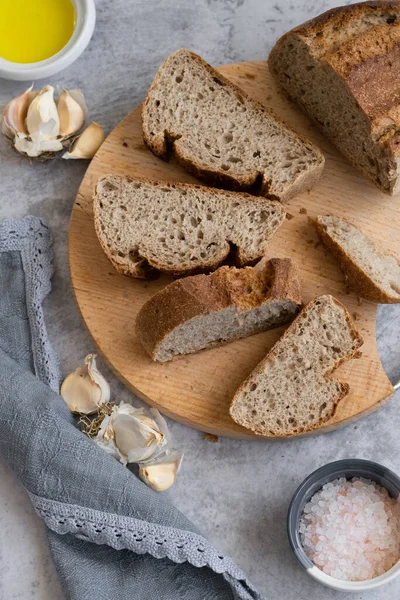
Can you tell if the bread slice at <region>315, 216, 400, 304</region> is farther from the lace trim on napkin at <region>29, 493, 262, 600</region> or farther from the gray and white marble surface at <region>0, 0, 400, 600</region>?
the lace trim on napkin at <region>29, 493, 262, 600</region>

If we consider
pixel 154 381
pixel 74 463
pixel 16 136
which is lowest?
pixel 74 463

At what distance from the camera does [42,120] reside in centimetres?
422

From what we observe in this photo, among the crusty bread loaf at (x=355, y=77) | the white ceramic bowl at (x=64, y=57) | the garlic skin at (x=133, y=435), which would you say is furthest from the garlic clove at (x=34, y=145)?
the garlic skin at (x=133, y=435)

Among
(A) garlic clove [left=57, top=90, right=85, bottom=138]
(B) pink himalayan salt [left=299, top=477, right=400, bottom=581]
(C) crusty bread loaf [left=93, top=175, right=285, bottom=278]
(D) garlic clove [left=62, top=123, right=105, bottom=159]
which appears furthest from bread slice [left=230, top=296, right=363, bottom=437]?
(A) garlic clove [left=57, top=90, right=85, bottom=138]

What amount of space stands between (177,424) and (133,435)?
259 mm

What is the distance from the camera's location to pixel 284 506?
402cm

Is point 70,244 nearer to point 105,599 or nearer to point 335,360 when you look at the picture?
point 335,360

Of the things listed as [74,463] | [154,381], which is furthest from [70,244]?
[74,463]

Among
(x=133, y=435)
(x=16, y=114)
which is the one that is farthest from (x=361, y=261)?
(x=16, y=114)

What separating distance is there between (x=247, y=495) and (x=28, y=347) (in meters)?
1.28

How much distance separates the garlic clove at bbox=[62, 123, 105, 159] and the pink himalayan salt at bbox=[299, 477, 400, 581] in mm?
2022

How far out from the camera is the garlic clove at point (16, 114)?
167 inches

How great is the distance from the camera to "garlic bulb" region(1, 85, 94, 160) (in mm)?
4238

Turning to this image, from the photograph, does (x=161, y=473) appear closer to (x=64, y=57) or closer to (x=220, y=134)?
(x=220, y=134)
